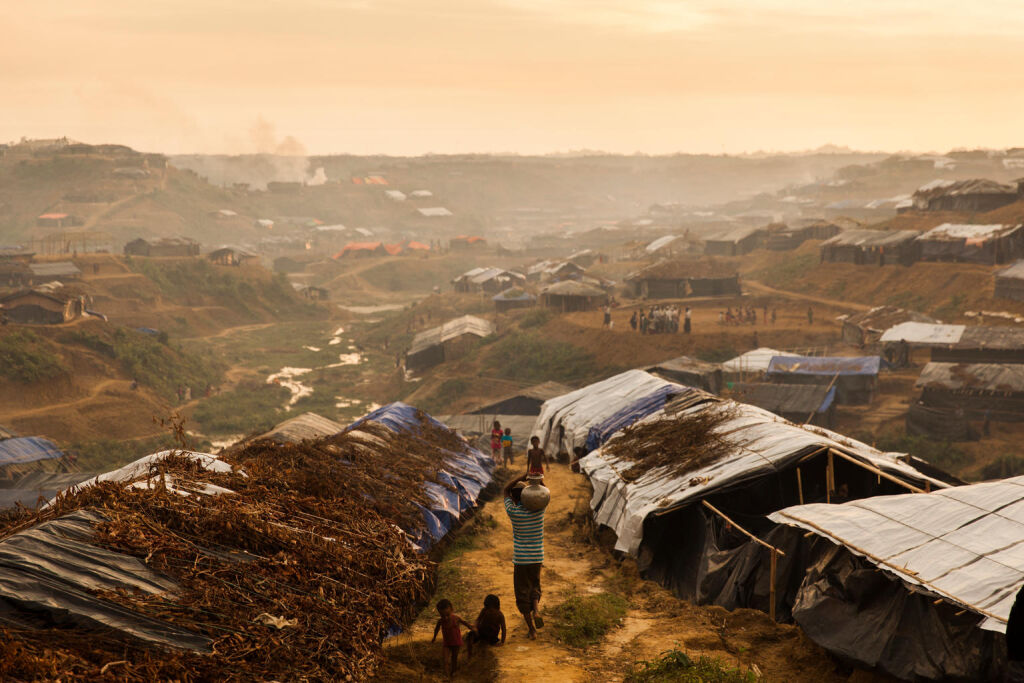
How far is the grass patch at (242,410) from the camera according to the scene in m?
36.1

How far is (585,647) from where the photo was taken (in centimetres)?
855

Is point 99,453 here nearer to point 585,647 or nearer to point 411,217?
point 585,647

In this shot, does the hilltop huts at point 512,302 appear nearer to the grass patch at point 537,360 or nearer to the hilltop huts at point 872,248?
the grass patch at point 537,360

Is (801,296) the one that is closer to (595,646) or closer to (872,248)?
(872,248)

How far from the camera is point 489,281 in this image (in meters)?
65.8

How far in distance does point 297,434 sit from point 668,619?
991 cm

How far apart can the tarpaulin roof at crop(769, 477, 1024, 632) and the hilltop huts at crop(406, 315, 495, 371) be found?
36.0 metres

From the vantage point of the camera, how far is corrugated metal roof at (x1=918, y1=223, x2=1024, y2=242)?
4269 cm

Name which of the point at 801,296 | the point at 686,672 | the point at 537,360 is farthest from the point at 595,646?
the point at 801,296

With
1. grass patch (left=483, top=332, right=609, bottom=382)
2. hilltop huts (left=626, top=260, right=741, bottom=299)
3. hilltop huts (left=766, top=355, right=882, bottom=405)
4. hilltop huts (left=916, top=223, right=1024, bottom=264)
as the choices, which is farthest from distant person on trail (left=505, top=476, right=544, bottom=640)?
hilltop huts (left=626, top=260, right=741, bottom=299)

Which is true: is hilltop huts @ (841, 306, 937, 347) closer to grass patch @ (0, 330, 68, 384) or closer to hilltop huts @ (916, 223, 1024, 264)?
hilltop huts @ (916, 223, 1024, 264)

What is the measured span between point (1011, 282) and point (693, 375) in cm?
1791

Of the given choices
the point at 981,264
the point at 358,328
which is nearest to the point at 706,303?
the point at 981,264

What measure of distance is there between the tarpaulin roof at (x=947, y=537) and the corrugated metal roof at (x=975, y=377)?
20.9 meters
